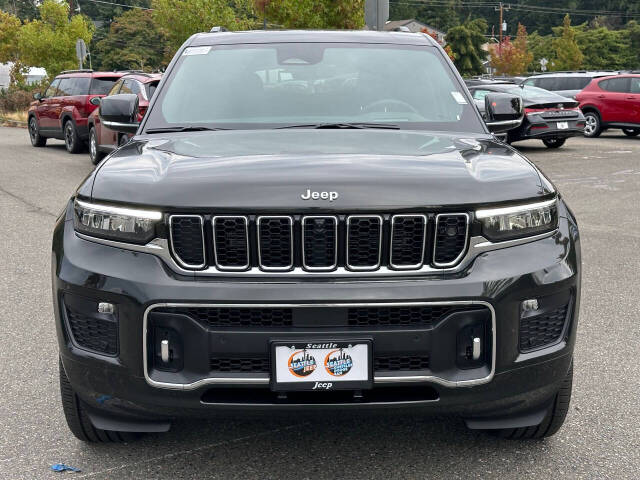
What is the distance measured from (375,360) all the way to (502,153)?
117 centimetres

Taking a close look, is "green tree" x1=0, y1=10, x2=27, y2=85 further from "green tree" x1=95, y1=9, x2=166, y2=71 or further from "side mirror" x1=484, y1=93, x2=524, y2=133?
"side mirror" x1=484, y1=93, x2=524, y2=133

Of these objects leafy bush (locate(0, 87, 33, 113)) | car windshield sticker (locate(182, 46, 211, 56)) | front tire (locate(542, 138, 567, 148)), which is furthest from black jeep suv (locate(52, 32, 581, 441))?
leafy bush (locate(0, 87, 33, 113))

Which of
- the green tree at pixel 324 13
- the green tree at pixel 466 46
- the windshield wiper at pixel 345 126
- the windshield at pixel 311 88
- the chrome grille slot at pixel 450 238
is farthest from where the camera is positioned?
the green tree at pixel 466 46

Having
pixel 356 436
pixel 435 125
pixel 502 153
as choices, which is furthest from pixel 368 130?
pixel 356 436

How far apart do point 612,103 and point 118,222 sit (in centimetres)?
2099

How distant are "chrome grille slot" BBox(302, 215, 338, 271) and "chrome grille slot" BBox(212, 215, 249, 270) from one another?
0.21 m

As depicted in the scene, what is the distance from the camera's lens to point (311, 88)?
4551 millimetres

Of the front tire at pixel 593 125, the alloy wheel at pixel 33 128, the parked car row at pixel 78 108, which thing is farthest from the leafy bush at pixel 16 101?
the front tire at pixel 593 125

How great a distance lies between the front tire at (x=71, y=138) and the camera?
1878cm

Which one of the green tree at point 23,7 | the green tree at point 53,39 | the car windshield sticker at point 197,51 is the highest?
the car windshield sticker at point 197,51

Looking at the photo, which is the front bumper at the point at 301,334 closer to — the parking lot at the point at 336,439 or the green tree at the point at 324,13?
the parking lot at the point at 336,439

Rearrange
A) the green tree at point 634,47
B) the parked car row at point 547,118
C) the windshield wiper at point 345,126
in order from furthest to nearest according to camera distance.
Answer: the green tree at point 634,47, the parked car row at point 547,118, the windshield wiper at point 345,126

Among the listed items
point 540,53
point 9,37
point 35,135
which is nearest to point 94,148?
point 35,135

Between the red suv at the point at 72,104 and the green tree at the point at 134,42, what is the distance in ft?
226
